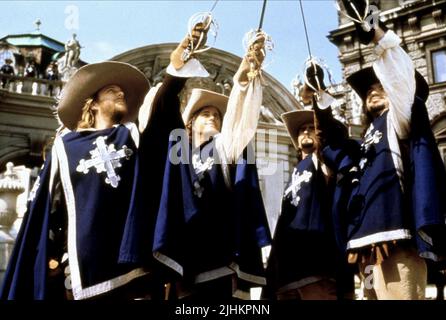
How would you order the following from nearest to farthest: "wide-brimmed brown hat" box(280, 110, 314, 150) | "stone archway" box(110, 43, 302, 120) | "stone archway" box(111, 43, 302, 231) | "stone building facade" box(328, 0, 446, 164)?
1. "wide-brimmed brown hat" box(280, 110, 314, 150)
2. "stone archway" box(111, 43, 302, 231)
3. "stone archway" box(110, 43, 302, 120)
4. "stone building facade" box(328, 0, 446, 164)

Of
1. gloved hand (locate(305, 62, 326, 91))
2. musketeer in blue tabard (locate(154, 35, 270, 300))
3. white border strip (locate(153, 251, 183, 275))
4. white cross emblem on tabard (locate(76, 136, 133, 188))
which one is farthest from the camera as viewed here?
gloved hand (locate(305, 62, 326, 91))

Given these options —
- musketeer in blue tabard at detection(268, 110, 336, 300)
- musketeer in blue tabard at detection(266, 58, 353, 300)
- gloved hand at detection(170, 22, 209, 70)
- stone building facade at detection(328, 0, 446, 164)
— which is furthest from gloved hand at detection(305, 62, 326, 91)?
stone building facade at detection(328, 0, 446, 164)

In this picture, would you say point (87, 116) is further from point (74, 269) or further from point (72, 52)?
point (72, 52)

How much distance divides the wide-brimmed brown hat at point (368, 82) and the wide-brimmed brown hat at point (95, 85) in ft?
5.28

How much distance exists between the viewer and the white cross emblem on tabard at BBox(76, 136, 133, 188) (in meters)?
3.14

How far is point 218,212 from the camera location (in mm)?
3502

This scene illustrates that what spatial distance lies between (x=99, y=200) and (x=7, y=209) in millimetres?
3251

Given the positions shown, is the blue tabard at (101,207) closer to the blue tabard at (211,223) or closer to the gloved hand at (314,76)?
the blue tabard at (211,223)

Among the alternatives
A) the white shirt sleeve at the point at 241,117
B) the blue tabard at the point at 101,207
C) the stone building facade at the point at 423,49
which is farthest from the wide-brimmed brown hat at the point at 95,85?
the stone building facade at the point at 423,49

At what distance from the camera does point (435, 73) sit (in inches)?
685

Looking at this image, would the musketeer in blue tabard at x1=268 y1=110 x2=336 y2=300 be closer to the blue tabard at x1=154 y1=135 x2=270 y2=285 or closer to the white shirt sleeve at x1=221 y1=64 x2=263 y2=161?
the blue tabard at x1=154 y1=135 x2=270 y2=285

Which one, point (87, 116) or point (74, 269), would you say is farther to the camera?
point (87, 116)

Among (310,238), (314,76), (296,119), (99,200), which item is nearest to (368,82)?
(314,76)
